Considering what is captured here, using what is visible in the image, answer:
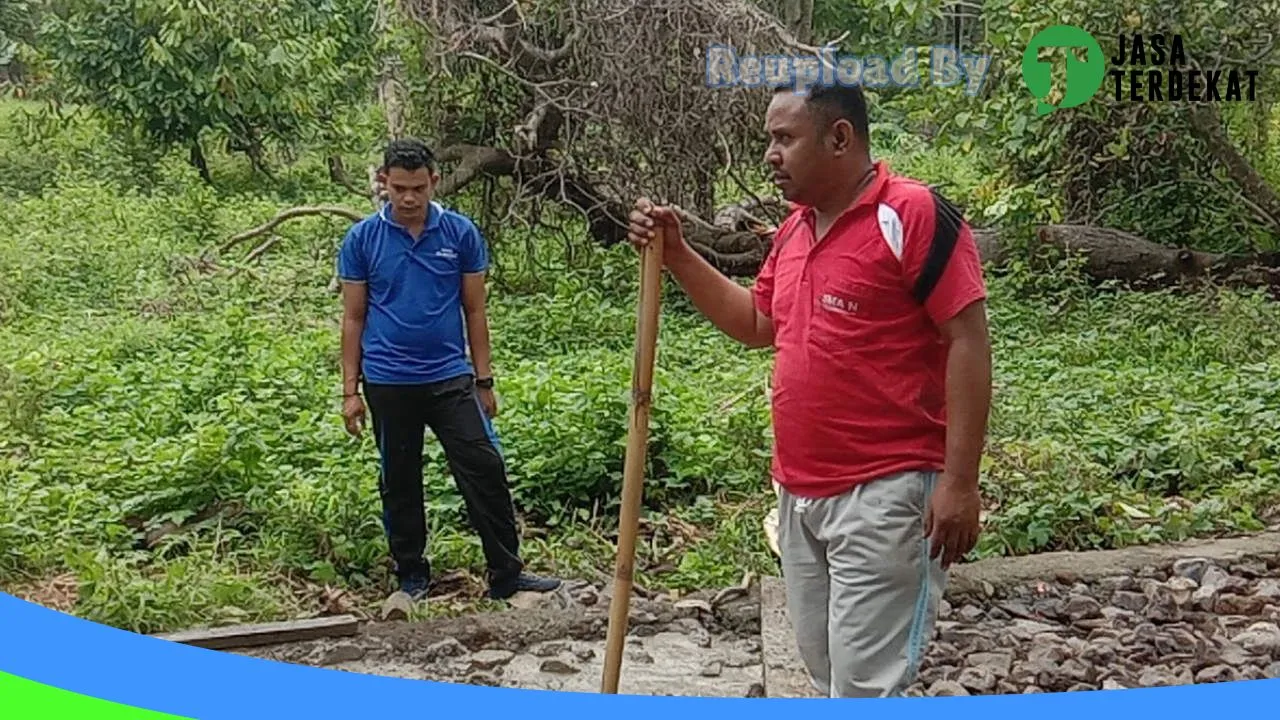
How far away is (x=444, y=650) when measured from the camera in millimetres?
3350

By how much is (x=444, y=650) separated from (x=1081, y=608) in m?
1.43

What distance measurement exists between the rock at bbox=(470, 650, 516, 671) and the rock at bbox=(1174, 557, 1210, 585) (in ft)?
5.26

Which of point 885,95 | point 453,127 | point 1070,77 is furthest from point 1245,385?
point 453,127

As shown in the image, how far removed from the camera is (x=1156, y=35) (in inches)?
198

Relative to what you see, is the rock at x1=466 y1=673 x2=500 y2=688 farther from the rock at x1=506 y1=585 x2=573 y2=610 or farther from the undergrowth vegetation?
the undergrowth vegetation

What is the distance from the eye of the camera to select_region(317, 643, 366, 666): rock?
3.32 meters

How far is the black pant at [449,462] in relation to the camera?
3533 millimetres

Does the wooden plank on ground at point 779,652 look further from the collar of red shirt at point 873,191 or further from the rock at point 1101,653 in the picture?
the collar of red shirt at point 873,191

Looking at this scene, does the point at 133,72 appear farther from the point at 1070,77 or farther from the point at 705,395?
the point at 1070,77

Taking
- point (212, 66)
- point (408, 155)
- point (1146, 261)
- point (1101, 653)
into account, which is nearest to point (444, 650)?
point (408, 155)

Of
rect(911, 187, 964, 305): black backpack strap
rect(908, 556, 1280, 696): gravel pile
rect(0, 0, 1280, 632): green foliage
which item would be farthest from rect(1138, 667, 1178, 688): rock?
rect(911, 187, 964, 305): black backpack strap

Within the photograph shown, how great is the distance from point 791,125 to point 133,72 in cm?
434

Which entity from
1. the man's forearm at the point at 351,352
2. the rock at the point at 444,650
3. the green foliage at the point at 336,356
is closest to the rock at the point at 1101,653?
the green foliage at the point at 336,356

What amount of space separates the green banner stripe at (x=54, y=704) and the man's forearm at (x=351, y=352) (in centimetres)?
94
